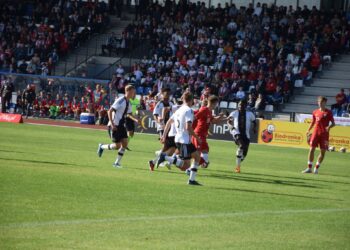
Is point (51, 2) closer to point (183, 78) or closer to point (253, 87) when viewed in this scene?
point (183, 78)

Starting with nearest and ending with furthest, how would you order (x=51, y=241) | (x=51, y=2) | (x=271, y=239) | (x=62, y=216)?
1. (x=51, y=241)
2. (x=271, y=239)
3. (x=62, y=216)
4. (x=51, y=2)

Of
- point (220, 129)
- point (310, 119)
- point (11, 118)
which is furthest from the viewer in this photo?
point (11, 118)

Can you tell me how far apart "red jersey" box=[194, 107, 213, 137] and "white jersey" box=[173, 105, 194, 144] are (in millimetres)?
2374

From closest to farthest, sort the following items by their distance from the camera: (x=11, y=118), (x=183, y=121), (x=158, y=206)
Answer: (x=158, y=206) → (x=183, y=121) → (x=11, y=118)

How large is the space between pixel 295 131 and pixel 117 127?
19306 millimetres

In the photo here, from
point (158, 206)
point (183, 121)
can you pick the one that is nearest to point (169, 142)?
point (183, 121)

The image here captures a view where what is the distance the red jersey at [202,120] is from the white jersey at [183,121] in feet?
7.79

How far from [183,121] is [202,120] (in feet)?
9.20

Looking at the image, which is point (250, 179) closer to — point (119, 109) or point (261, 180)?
point (261, 180)

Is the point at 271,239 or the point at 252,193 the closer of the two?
the point at 271,239

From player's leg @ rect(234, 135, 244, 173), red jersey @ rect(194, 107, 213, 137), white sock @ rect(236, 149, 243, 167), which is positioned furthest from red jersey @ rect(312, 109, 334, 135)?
red jersey @ rect(194, 107, 213, 137)

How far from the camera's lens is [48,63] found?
174ft

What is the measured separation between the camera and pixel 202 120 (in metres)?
20.4

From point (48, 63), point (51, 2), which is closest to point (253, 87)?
point (48, 63)
